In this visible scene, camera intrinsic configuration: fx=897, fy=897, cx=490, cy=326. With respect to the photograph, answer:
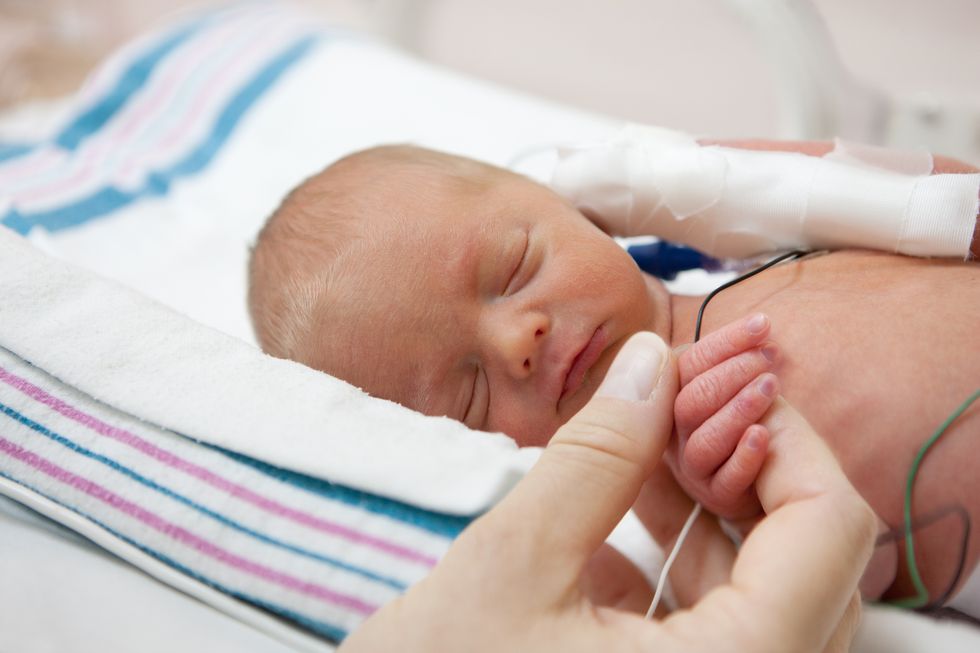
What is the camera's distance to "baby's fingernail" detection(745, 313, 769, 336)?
861mm

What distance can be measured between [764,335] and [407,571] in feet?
1.34

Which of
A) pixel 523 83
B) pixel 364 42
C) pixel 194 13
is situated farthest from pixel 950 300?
pixel 194 13

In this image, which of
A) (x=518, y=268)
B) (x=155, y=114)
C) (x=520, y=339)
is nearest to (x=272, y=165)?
(x=155, y=114)

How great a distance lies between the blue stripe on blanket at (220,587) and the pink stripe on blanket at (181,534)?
22 mm

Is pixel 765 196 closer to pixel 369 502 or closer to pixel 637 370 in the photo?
pixel 637 370

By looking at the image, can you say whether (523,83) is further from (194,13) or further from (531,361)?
(531,361)

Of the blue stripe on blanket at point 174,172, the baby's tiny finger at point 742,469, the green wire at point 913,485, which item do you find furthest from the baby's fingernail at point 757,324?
the blue stripe on blanket at point 174,172

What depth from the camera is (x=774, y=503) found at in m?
0.76

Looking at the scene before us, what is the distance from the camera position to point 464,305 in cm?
105

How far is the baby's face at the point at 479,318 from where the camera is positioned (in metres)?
1.03

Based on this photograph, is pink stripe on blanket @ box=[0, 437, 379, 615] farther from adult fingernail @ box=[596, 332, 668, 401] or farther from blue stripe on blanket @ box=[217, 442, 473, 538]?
adult fingernail @ box=[596, 332, 668, 401]

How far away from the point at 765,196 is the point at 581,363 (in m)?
0.37

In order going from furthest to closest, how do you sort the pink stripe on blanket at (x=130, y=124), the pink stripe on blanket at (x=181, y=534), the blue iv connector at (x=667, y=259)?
the pink stripe on blanket at (x=130, y=124), the blue iv connector at (x=667, y=259), the pink stripe on blanket at (x=181, y=534)

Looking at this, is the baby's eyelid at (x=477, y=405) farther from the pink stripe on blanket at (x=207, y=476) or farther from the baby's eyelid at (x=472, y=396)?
the pink stripe on blanket at (x=207, y=476)
